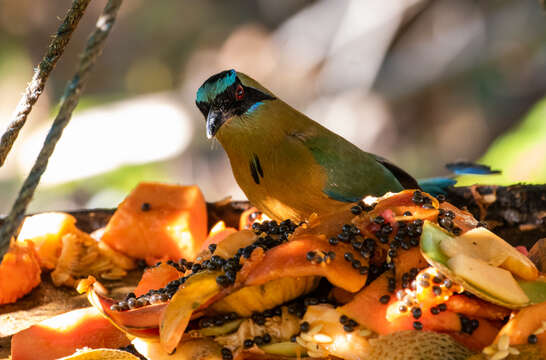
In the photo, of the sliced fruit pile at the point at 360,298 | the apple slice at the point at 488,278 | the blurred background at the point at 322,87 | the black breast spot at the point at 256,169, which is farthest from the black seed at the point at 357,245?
the blurred background at the point at 322,87

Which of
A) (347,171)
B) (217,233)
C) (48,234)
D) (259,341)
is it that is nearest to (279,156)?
(347,171)

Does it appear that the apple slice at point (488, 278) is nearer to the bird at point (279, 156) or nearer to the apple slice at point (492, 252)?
the apple slice at point (492, 252)

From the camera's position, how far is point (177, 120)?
913 cm

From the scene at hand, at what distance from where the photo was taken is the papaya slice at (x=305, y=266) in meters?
1.54

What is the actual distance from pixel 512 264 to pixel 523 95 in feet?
26.7

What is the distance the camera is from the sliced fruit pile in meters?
1.51

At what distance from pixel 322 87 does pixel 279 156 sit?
651 centimetres

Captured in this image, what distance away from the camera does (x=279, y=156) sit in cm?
306

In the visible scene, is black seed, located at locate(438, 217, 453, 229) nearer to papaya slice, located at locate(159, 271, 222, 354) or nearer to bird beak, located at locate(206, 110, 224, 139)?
papaya slice, located at locate(159, 271, 222, 354)

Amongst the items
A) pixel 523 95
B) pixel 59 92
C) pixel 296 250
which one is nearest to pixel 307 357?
pixel 296 250

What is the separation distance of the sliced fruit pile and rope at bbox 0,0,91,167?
44cm

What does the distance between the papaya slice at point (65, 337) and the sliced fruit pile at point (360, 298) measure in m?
0.26

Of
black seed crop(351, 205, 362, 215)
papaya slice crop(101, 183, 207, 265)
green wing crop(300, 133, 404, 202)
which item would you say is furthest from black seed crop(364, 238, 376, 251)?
green wing crop(300, 133, 404, 202)

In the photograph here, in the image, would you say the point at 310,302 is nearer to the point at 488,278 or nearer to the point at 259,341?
the point at 259,341
